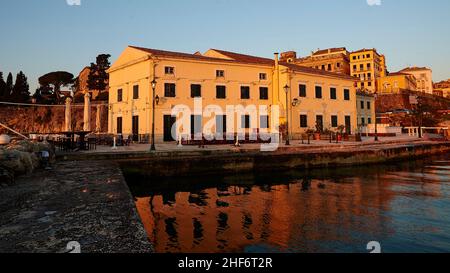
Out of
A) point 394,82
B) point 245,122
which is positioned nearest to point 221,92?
point 245,122

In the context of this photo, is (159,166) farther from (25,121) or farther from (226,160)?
(25,121)

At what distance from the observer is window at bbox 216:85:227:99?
2625 cm

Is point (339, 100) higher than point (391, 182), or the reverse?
point (339, 100)

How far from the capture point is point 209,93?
25797mm

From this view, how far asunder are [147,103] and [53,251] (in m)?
21.6

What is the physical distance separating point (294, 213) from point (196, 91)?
18774 millimetres

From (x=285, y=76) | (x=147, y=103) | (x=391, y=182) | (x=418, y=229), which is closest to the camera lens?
(x=418, y=229)

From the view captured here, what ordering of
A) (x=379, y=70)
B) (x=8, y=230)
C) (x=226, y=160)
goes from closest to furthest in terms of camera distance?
1. (x=8, y=230)
2. (x=226, y=160)
3. (x=379, y=70)

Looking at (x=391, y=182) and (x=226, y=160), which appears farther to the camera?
(x=226, y=160)

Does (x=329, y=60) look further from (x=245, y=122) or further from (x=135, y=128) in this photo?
(x=135, y=128)

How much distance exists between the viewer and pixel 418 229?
22.2 feet

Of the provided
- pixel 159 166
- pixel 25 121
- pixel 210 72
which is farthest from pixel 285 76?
pixel 25 121
